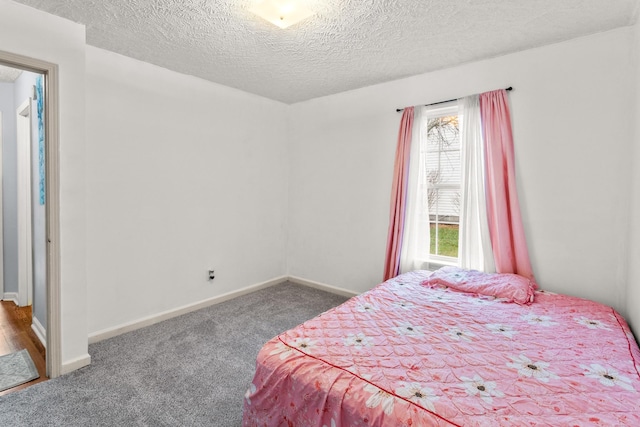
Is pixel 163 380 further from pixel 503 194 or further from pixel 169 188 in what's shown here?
pixel 503 194

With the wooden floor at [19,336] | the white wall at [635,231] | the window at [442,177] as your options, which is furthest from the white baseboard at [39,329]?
the white wall at [635,231]

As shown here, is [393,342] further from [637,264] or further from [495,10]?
[495,10]

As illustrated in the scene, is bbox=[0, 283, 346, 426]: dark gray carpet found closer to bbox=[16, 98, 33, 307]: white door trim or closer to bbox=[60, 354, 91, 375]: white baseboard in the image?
bbox=[60, 354, 91, 375]: white baseboard

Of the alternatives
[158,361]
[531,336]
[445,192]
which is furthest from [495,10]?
[158,361]

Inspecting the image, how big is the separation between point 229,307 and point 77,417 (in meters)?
1.74

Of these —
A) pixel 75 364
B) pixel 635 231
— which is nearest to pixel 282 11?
pixel 635 231

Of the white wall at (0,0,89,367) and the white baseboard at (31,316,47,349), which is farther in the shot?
the white baseboard at (31,316,47,349)

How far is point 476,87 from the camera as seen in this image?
117 inches

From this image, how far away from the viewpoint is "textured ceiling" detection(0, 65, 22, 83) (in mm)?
3181

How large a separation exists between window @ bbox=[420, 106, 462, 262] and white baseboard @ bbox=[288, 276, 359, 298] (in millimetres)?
1140

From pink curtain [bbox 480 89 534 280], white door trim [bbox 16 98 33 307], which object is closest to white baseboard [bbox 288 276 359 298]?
pink curtain [bbox 480 89 534 280]

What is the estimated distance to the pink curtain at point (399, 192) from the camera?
11.0ft

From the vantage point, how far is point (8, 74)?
3.32m

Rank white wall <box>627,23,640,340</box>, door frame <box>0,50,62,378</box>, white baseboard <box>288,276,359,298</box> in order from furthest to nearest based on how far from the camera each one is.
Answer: white baseboard <box>288,276,359,298</box> < door frame <box>0,50,62,378</box> < white wall <box>627,23,640,340</box>
